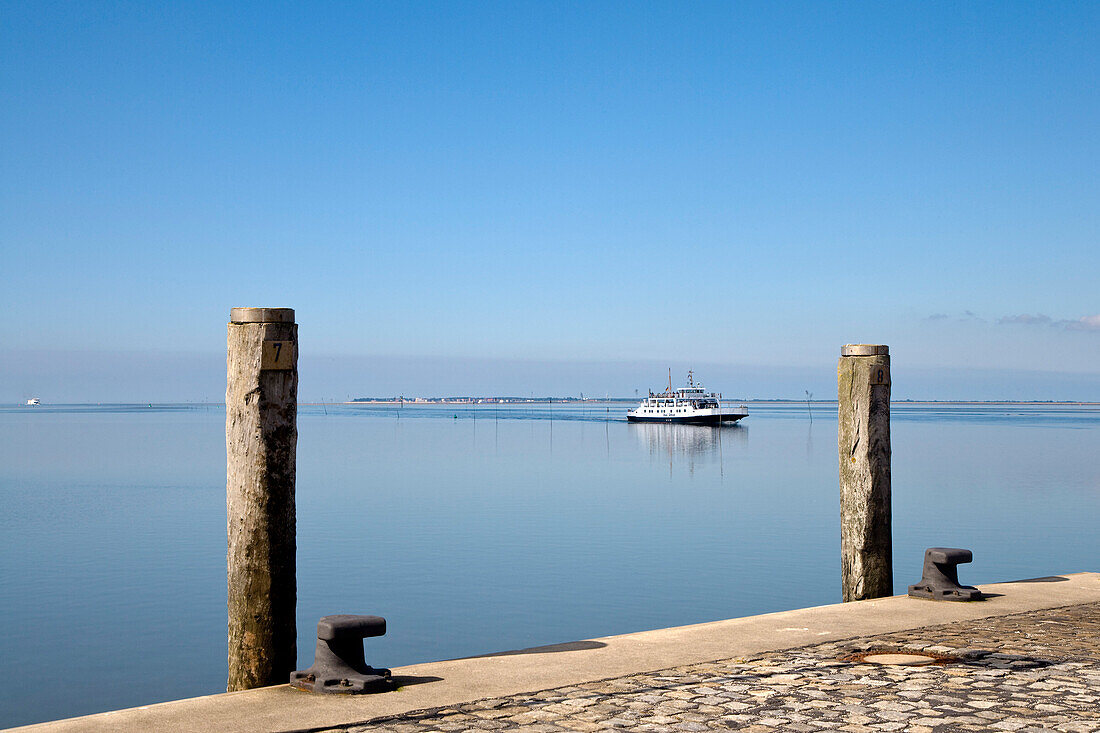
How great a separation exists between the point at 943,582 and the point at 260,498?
6571 mm

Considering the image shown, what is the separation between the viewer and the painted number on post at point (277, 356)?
702cm

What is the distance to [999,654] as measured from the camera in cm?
761

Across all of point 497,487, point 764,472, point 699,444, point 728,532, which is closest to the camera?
point 728,532

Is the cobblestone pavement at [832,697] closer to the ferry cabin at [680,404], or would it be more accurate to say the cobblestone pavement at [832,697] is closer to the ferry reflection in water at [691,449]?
the ferry reflection in water at [691,449]

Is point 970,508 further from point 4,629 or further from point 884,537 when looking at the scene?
point 4,629

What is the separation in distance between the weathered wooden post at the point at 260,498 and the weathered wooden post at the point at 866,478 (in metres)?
5.61

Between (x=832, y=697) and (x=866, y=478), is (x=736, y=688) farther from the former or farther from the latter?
(x=866, y=478)

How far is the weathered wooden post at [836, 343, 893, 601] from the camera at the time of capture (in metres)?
10.3

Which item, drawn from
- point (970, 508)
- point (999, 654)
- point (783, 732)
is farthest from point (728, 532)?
point (783, 732)

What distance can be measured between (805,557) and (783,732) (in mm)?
16297

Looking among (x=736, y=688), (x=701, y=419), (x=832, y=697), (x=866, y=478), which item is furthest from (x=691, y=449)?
(x=832, y=697)

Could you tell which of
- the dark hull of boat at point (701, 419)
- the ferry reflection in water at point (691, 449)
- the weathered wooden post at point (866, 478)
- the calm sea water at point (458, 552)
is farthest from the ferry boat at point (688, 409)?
the weathered wooden post at point (866, 478)

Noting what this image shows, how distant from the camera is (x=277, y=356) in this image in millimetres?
7055

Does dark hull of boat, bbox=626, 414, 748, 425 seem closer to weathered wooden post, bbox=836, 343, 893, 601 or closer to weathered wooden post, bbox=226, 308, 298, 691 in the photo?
weathered wooden post, bbox=836, 343, 893, 601
